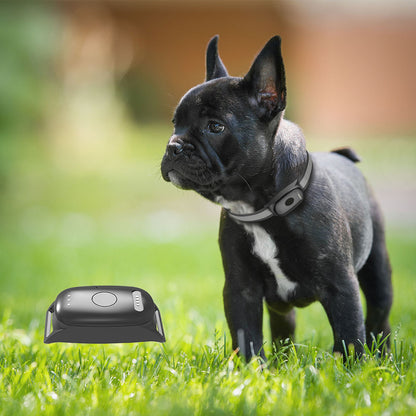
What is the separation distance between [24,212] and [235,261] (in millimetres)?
9090

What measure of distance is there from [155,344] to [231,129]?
136cm

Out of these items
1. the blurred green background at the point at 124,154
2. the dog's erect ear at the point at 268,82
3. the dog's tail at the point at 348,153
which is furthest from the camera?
the blurred green background at the point at 124,154

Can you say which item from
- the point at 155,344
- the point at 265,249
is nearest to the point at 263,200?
the point at 265,249

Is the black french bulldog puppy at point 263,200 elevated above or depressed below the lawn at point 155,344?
above

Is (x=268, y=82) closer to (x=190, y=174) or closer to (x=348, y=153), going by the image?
(x=190, y=174)

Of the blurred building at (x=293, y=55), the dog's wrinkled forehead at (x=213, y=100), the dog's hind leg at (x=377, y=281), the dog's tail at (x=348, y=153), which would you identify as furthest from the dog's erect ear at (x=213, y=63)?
the blurred building at (x=293, y=55)

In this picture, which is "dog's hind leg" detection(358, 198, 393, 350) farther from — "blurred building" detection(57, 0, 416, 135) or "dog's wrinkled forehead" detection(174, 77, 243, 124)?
"blurred building" detection(57, 0, 416, 135)

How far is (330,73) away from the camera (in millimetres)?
17594

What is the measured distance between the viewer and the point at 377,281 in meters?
3.01

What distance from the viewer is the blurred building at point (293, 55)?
16953mm

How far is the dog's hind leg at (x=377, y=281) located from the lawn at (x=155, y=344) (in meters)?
0.10

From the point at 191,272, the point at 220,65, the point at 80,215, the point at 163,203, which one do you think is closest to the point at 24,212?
the point at 80,215

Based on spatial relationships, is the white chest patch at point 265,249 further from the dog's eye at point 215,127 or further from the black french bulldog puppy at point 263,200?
the dog's eye at point 215,127

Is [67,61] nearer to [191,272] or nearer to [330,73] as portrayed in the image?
[330,73]
